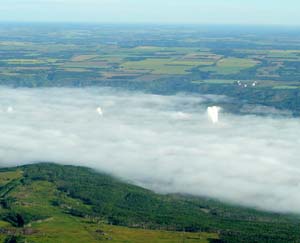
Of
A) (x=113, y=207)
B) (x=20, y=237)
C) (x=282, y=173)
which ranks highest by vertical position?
(x=282, y=173)

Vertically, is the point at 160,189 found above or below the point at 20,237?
above

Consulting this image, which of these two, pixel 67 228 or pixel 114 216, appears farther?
pixel 114 216

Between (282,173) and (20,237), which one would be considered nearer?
(20,237)

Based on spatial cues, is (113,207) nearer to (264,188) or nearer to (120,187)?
(120,187)

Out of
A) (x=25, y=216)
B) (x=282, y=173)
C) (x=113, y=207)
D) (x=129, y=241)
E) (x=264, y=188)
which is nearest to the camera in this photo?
(x=129, y=241)

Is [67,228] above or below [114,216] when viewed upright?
below

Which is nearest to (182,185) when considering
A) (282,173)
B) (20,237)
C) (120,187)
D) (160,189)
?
(160,189)

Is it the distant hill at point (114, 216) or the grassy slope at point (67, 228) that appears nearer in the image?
the grassy slope at point (67, 228)

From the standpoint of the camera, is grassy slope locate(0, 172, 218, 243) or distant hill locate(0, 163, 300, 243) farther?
distant hill locate(0, 163, 300, 243)
